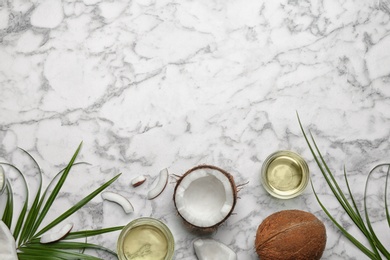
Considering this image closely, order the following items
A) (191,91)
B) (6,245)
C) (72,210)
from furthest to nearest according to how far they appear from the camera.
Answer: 1. (191,91)
2. (72,210)
3. (6,245)

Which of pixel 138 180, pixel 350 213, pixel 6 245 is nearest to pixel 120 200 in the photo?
pixel 138 180

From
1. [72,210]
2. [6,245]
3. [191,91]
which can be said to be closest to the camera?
[6,245]

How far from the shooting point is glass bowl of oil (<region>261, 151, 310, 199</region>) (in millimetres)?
1486

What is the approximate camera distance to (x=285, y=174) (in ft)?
4.93

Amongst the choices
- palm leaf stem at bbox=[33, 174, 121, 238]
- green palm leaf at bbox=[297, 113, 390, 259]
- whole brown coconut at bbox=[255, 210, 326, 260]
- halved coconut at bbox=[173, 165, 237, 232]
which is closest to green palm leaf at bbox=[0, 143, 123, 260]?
palm leaf stem at bbox=[33, 174, 121, 238]

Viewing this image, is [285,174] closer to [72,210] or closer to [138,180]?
[138,180]

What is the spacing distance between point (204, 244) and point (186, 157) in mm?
199

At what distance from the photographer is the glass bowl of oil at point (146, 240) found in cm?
144

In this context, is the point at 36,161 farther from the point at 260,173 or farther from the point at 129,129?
the point at 260,173

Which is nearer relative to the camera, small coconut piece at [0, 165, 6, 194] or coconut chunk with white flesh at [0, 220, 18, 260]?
coconut chunk with white flesh at [0, 220, 18, 260]

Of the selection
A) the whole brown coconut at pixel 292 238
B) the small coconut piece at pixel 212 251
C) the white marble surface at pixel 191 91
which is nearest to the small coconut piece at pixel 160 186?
the white marble surface at pixel 191 91

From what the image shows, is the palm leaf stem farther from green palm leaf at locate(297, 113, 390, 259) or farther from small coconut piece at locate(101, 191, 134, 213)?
green palm leaf at locate(297, 113, 390, 259)

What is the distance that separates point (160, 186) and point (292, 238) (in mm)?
321

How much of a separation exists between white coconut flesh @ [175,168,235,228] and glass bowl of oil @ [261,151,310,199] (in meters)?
0.11
